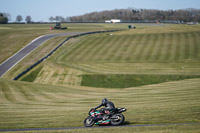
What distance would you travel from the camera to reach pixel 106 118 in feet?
61.3

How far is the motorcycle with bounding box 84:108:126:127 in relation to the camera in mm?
18453

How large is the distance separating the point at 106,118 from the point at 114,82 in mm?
31613

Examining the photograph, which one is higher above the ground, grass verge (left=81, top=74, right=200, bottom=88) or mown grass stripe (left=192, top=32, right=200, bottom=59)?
mown grass stripe (left=192, top=32, right=200, bottom=59)

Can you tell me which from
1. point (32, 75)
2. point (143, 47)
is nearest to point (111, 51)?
point (143, 47)

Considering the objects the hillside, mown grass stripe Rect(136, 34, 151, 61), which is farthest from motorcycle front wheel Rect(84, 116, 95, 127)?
mown grass stripe Rect(136, 34, 151, 61)

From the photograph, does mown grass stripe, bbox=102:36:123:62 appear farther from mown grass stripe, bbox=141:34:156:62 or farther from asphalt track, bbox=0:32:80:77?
asphalt track, bbox=0:32:80:77

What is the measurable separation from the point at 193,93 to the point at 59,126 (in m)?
15.9

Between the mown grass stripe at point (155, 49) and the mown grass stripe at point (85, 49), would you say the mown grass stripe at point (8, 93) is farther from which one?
the mown grass stripe at point (155, 49)

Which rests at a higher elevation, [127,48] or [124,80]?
[127,48]

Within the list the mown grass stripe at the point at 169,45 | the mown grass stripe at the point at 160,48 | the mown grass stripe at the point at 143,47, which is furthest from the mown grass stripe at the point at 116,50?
the mown grass stripe at the point at 169,45

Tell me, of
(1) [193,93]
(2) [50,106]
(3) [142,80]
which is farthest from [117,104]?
(3) [142,80]

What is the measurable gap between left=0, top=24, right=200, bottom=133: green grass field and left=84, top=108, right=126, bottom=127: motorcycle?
910 mm

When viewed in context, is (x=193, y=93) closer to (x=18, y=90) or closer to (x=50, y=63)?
(x=18, y=90)

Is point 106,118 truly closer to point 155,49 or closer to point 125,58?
point 125,58
